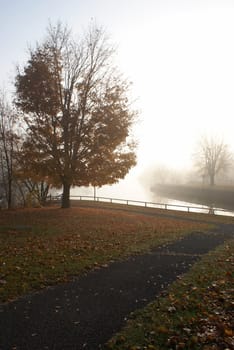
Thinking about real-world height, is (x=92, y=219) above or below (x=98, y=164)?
below

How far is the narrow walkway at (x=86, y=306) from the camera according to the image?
18.3ft

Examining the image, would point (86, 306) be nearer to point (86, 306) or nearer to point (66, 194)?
point (86, 306)

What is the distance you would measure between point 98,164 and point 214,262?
42.8 feet

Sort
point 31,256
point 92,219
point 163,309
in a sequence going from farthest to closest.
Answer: point 92,219
point 31,256
point 163,309

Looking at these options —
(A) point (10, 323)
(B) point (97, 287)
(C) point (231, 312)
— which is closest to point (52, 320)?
(A) point (10, 323)

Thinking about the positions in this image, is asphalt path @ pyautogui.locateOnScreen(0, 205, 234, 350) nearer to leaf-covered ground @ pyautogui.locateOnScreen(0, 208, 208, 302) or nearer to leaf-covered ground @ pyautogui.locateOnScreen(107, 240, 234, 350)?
leaf-covered ground @ pyautogui.locateOnScreen(107, 240, 234, 350)

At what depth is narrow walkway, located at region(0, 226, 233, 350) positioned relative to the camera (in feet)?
18.3

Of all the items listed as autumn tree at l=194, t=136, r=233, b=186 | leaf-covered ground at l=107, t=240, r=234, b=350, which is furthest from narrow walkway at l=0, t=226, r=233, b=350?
autumn tree at l=194, t=136, r=233, b=186

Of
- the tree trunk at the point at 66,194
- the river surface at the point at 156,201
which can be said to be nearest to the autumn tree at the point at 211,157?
the river surface at the point at 156,201

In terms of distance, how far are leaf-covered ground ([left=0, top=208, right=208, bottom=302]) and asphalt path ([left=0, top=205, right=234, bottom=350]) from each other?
0.69 meters

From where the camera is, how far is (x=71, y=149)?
22.4 meters

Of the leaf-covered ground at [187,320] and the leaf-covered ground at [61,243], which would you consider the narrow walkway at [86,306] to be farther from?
the leaf-covered ground at [61,243]

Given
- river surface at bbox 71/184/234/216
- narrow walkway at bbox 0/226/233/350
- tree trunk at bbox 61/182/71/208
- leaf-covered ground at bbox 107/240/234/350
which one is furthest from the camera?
river surface at bbox 71/184/234/216

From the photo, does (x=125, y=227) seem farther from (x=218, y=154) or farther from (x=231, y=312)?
(x=218, y=154)
